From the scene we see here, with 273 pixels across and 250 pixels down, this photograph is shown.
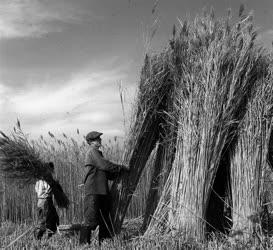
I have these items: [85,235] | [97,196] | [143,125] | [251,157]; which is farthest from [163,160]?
[85,235]

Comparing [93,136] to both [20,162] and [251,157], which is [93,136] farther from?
[251,157]

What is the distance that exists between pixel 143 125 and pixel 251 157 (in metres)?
1.22

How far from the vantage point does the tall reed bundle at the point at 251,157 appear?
192 inches

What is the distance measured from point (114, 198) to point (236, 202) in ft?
4.46

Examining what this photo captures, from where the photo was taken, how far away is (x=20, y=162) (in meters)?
5.59

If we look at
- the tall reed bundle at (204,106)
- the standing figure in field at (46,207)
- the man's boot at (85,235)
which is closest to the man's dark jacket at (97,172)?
the man's boot at (85,235)

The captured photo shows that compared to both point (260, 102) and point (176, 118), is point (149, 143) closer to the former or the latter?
point (176, 118)

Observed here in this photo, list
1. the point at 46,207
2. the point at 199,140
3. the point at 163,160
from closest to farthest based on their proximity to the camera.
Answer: the point at 199,140 → the point at 163,160 → the point at 46,207

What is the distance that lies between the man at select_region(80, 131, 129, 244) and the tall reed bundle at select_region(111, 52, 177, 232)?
4.4 inches

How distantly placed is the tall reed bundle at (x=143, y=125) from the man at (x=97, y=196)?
0.11 meters

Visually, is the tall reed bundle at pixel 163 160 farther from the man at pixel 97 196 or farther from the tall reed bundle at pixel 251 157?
the tall reed bundle at pixel 251 157

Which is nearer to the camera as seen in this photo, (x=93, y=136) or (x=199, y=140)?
(x=199, y=140)

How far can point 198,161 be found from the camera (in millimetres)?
4812

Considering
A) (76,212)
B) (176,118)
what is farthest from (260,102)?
(76,212)
